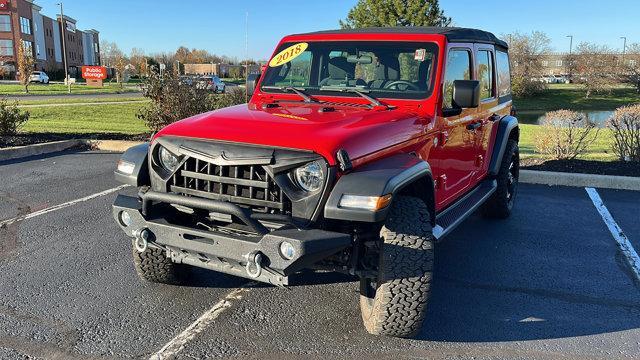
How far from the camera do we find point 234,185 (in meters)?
3.14

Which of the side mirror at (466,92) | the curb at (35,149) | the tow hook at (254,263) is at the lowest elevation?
the curb at (35,149)

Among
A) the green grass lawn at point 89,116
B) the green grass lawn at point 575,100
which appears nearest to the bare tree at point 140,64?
the green grass lawn at point 89,116

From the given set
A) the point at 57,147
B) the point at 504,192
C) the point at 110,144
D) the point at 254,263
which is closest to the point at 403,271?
the point at 254,263

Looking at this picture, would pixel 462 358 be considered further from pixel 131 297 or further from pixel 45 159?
pixel 45 159

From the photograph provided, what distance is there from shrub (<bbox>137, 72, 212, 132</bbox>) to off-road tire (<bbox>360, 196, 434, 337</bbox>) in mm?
8413

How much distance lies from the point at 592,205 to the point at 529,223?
1.38 m

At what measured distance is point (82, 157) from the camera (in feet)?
30.7

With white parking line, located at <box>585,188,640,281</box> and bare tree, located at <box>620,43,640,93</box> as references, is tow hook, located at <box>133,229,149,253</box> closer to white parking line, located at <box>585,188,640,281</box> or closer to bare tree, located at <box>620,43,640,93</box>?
white parking line, located at <box>585,188,640,281</box>

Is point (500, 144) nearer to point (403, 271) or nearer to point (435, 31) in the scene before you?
point (435, 31)

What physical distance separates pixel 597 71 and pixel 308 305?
5633cm

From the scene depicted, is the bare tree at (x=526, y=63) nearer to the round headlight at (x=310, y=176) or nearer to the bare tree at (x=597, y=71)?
the bare tree at (x=597, y=71)

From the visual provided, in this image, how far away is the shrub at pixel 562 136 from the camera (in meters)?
9.99

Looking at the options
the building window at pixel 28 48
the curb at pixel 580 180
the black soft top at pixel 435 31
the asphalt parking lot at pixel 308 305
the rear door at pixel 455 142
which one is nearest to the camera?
the asphalt parking lot at pixel 308 305

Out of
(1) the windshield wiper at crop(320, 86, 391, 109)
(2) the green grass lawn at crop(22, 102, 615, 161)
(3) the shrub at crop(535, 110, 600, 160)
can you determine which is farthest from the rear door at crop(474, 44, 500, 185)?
(2) the green grass lawn at crop(22, 102, 615, 161)
